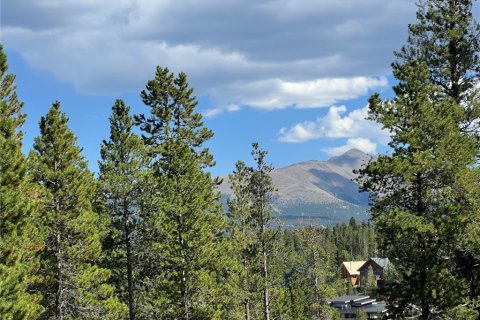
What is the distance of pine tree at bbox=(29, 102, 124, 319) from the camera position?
843 inches

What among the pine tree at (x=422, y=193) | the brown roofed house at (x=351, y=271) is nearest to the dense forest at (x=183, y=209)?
the pine tree at (x=422, y=193)

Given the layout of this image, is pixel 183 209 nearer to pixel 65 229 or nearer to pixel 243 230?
pixel 65 229

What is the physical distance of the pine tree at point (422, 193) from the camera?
1577 cm

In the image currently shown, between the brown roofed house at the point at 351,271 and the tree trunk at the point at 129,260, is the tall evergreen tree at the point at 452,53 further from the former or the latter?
the brown roofed house at the point at 351,271

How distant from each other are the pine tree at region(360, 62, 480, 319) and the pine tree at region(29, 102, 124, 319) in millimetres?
12293

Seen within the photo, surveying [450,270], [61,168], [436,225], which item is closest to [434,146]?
[436,225]

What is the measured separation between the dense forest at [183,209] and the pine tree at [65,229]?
0.20 ft

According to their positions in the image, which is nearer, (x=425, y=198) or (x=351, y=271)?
(x=425, y=198)

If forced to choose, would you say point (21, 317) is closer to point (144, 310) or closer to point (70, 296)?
point (70, 296)

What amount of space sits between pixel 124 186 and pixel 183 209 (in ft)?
10.9

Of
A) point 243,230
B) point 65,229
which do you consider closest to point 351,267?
point 243,230

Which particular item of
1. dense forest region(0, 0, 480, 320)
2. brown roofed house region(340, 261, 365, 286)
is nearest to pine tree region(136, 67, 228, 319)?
dense forest region(0, 0, 480, 320)

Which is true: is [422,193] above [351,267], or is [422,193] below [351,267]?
above

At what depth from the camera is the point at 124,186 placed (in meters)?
24.7
